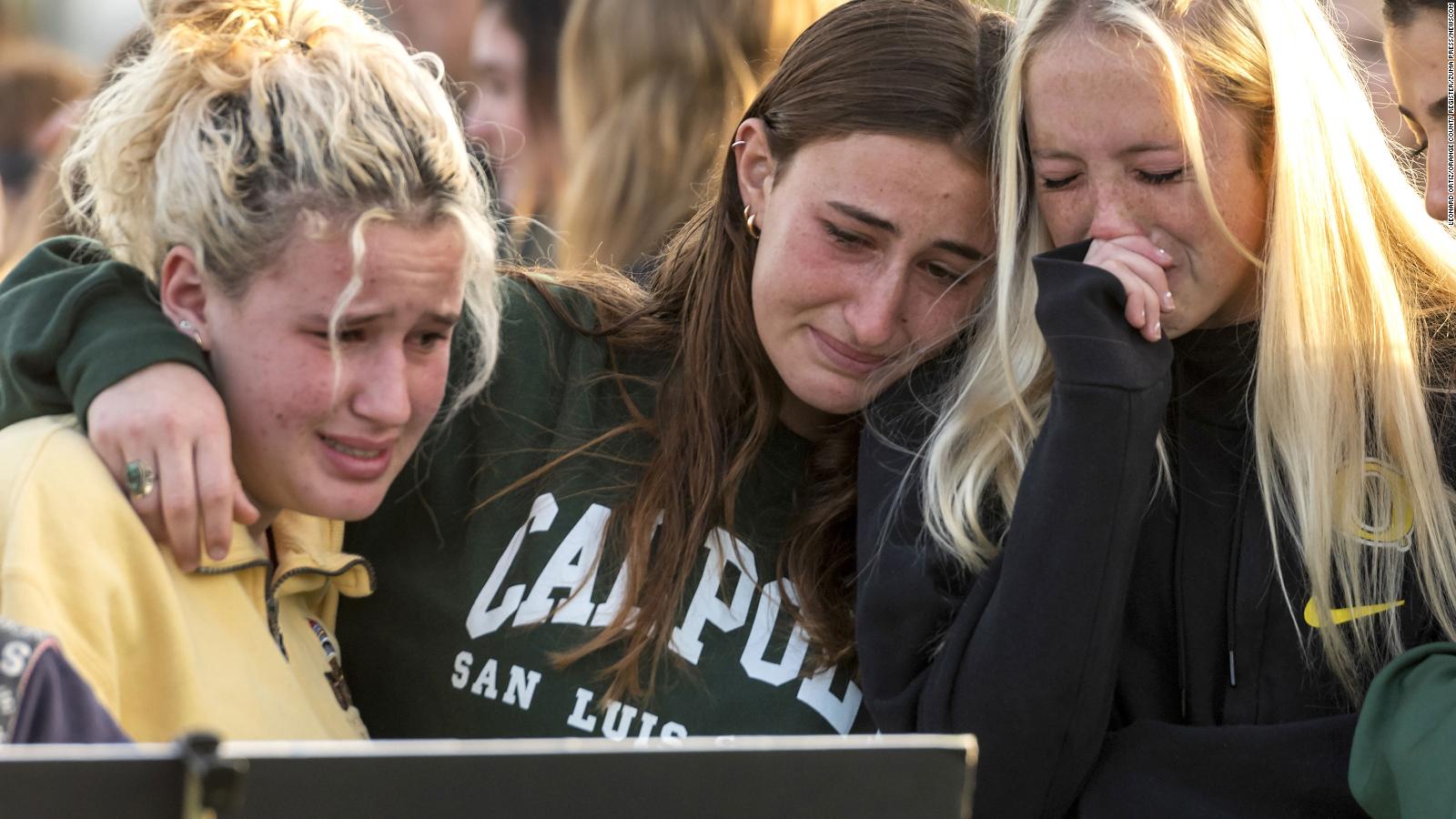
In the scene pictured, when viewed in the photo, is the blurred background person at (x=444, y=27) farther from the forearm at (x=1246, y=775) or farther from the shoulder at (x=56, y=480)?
the forearm at (x=1246, y=775)

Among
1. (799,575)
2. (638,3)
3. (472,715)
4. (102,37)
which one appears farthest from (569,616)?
(102,37)

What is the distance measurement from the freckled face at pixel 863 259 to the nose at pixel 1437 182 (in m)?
0.51

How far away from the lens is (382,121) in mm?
1656

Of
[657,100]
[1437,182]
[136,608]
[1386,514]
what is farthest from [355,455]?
[657,100]

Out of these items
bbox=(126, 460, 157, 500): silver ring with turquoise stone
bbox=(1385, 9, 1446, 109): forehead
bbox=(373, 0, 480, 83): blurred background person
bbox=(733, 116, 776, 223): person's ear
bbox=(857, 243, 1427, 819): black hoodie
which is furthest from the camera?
bbox=(373, 0, 480, 83): blurred background person

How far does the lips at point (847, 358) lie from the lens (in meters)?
1.97

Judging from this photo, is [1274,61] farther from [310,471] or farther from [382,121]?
[310,471]

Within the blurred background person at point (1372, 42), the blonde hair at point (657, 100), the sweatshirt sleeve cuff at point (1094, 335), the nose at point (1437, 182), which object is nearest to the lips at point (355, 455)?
the sweatshirt sleeve cuff at point (1094, 335)

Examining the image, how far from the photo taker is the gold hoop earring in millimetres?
2098

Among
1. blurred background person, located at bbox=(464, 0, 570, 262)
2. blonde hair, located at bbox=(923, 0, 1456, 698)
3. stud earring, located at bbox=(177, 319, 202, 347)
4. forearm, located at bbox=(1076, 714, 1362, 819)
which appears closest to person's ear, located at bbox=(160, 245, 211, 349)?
stud earring, located at bbox=(177, 319, 202, 347)

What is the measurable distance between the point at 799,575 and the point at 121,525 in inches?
30.7

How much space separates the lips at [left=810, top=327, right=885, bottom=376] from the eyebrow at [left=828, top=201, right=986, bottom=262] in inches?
6.0

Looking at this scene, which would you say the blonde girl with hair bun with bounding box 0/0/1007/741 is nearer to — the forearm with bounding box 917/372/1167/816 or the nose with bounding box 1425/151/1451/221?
the forearm with bounding box 917/372/1167/816

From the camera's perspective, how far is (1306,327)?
71.4 inches
